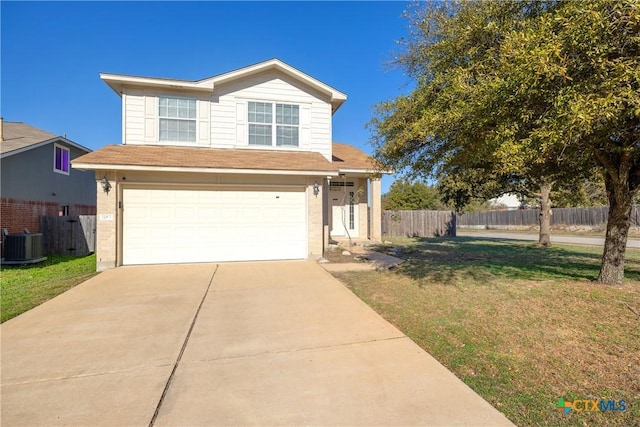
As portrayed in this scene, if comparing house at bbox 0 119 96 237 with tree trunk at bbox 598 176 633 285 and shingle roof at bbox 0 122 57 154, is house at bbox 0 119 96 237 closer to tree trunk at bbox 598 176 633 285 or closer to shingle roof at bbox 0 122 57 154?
shingle roof at bbox 0 122 57 154

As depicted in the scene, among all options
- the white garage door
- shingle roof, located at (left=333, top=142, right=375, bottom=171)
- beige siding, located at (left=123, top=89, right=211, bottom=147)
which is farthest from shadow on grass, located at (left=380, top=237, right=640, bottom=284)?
beige siding, located at (left=123, top=89, right=211, bottom=147)

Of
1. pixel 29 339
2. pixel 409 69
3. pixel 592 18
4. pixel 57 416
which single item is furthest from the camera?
pixel 409 69

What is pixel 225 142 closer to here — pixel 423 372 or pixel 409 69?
pixel 409 69

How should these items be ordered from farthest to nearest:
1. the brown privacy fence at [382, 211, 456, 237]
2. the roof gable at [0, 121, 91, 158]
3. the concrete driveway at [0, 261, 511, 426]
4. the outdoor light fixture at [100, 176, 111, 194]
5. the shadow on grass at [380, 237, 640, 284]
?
the brown privacy fence at [382, 211, 456, 237] → the roof gable at [0, 121, 91, 158] → the outdoor light fixture at [100, 176, 111, 194] → the shadow on grass at [380, 237, 640, 284] → the concrete driveway at [0, 261, 511, 426]

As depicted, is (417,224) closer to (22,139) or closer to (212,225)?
(212,225)

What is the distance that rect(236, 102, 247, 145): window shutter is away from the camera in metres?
10.6

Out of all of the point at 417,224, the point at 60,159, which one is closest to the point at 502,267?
the point at 417,224

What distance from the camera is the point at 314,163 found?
9852mm

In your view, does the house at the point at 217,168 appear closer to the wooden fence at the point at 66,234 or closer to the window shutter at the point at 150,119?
the window shutter at the point at 150,119

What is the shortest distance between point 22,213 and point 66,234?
1.61 meters

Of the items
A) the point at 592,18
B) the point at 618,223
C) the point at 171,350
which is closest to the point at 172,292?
the point at 171,350

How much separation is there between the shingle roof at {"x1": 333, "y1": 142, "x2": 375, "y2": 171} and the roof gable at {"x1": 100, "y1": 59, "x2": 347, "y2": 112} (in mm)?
2508

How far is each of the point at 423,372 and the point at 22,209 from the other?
15.2m

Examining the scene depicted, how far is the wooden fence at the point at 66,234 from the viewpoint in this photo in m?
12.0
